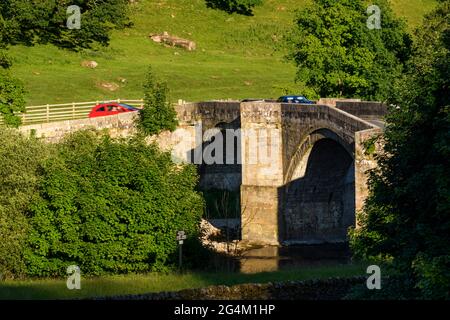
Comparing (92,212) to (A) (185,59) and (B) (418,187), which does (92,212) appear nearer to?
(B) (418,187)

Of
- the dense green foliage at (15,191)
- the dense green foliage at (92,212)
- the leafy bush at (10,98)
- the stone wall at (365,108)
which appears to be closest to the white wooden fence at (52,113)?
the leafy bush at (10,98)

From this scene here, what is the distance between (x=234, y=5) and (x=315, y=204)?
5898 cm

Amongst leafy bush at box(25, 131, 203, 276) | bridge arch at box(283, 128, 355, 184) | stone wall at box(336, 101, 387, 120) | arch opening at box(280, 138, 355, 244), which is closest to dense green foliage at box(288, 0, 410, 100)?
stone wall at box(336, 101, 387, 120)

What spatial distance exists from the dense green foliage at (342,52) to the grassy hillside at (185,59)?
6061mm

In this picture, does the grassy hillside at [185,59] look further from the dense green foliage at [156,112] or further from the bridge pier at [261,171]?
the bridge pier at [261,171]

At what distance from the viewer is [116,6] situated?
12494 cm

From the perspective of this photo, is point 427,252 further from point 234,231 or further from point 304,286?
point 234,231

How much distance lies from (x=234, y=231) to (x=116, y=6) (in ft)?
138

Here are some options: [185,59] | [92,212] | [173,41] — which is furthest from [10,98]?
[173,41]

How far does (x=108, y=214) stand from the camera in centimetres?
7100

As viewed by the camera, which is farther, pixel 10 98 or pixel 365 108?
pixel 10 98

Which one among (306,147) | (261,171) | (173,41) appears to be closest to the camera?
(306,147)
